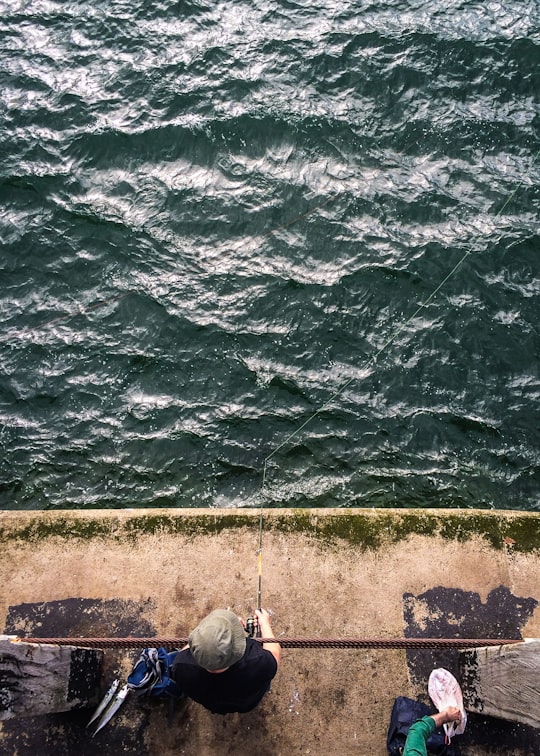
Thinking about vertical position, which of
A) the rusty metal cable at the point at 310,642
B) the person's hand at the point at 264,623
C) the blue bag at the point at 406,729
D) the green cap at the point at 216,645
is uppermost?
the person's hand at the point at 264,623

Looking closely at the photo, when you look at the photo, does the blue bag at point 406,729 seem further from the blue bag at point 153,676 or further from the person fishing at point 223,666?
the blue bag at point 153,676

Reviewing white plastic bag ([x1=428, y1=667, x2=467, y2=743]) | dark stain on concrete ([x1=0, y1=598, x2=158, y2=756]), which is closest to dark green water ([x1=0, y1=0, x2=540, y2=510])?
dark stain on concrete ([x1=0, y1=598, x2=158, y2=756])

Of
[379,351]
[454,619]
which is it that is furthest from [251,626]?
[379,351]

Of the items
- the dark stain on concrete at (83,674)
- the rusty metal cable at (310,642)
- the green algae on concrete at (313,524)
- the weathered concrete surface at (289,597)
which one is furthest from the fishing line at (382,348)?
the dark stain on concrete at (83,674)

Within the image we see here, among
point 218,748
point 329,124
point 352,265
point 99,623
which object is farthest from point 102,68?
point 218,748

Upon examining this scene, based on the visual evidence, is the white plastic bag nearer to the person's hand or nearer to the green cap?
the person's hand
